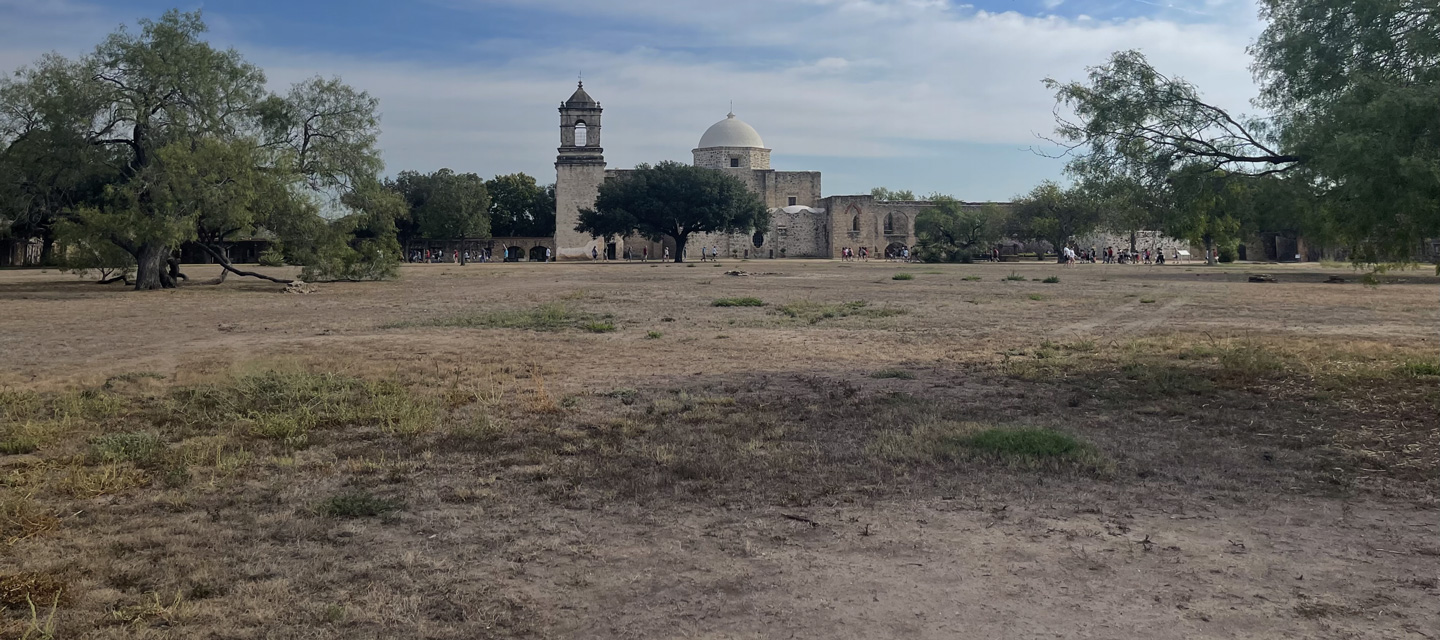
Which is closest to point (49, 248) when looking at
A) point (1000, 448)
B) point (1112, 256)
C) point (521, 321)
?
point (521, 321)

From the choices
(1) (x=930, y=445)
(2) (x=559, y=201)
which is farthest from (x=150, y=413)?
(2) (x=559, y=201)

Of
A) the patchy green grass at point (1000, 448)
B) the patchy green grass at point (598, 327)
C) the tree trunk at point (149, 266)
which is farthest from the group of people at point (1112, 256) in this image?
the patchy green grass at point (1000, 448)

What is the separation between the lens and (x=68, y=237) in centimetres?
2017

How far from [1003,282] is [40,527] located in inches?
974

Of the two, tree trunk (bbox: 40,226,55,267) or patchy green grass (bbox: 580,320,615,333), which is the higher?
tree trunk (bbox: 40,226,55,267)

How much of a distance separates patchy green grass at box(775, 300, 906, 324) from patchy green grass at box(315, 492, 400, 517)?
935 centimetres

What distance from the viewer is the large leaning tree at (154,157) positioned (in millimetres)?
19875

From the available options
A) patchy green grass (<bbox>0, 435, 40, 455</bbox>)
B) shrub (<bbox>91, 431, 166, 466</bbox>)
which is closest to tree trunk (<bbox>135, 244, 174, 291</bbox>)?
patchy green grass (<bbox>0, 435, 40, 455</bbox>)

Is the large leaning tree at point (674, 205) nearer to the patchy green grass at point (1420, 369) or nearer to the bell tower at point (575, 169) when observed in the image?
the bell tower at point (575, 169)

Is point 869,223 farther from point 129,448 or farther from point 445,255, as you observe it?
point 129,448

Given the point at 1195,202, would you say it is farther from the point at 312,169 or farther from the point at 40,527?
the point at 312,169

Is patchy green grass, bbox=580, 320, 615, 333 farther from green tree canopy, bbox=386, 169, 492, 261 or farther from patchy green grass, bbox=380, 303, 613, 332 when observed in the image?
green tree canopy, bbox=386, 169, 492, 261

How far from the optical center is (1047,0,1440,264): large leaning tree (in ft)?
19.9

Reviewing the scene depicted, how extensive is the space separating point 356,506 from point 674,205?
51676mm
